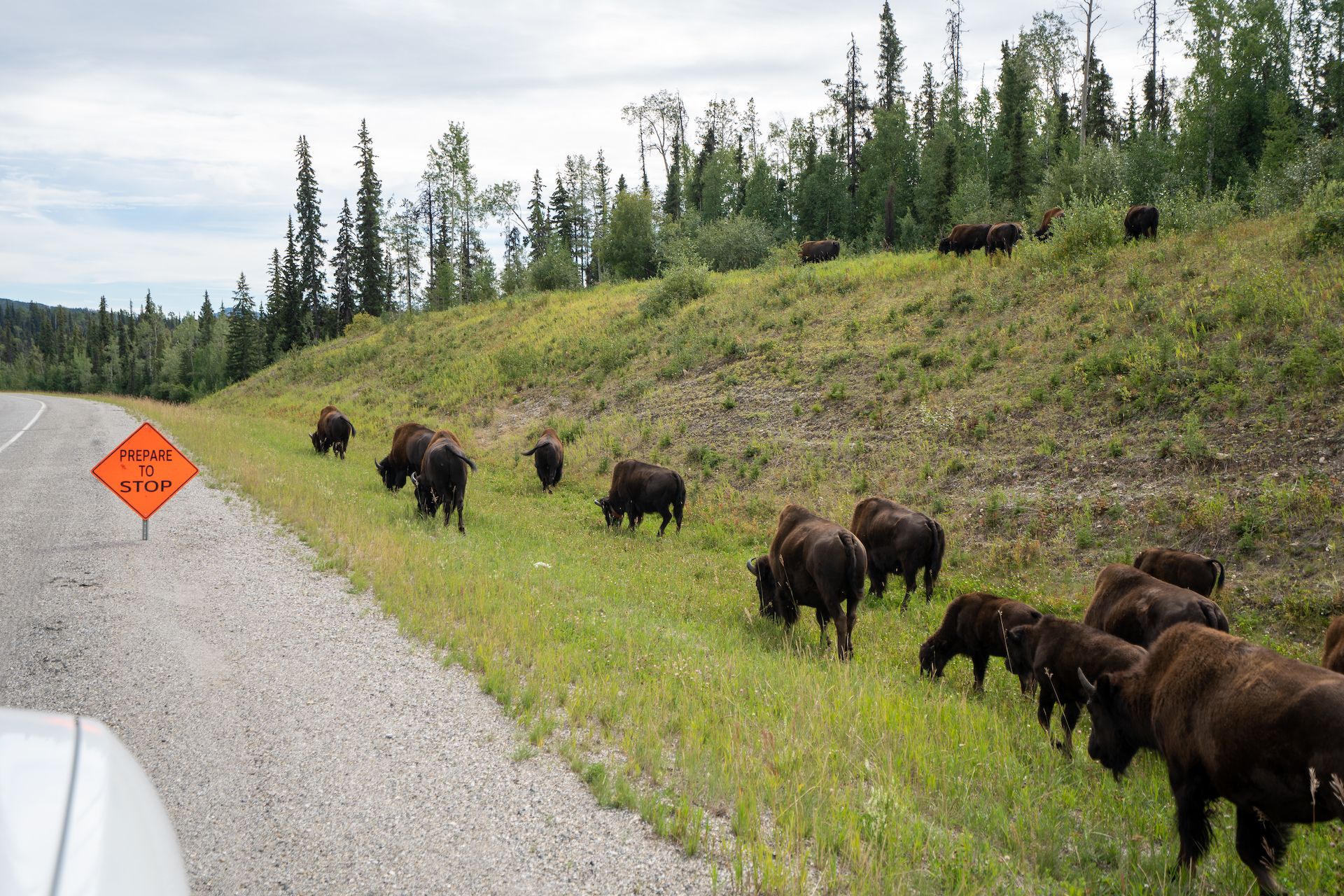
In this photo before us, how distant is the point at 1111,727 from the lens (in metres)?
5.39

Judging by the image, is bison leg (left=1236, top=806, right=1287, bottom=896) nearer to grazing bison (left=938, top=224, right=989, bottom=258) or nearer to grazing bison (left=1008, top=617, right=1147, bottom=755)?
grazing bison (left=1008, top=617, right=1147, bottom=755)

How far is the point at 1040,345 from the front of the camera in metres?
18.3

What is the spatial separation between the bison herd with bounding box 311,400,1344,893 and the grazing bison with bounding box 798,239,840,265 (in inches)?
1128

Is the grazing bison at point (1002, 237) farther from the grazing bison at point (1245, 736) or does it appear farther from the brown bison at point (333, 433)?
the grazing bison at point (1245, 736)

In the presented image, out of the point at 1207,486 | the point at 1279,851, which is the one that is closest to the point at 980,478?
the point at 1207,486

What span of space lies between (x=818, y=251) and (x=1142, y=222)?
1819cm

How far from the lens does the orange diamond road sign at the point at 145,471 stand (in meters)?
10.7

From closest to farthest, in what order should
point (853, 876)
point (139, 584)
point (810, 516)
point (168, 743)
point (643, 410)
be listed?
point (853, 876) < point (168, 743) < point (139, 584) < point (810, 516) < point (643, 410)

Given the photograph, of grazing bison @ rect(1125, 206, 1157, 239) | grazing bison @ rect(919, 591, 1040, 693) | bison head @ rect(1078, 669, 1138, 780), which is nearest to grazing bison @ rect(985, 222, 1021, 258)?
grazing bison @ rect(1125, 206, 1157, 239)

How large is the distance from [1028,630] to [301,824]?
6063mm

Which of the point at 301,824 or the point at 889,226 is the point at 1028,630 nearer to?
the point at 301,824

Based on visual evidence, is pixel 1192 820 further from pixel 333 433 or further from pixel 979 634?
pixel 333 433

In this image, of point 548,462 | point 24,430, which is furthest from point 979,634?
point 24,430

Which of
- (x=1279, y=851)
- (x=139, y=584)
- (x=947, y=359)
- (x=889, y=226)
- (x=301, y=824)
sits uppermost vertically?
(x=889, y=226)
